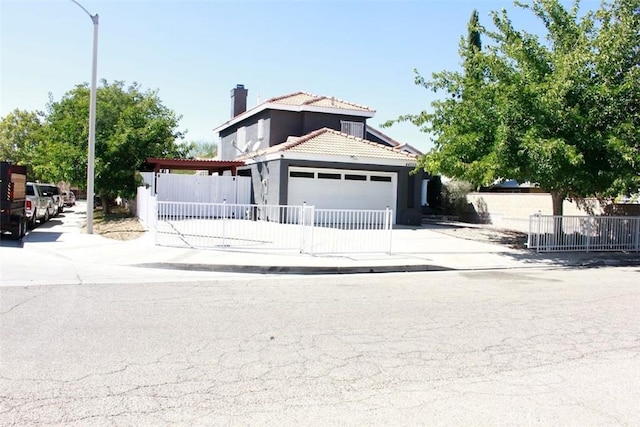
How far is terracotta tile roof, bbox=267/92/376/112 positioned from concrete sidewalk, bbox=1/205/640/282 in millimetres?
12225

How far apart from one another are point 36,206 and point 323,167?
11280mm

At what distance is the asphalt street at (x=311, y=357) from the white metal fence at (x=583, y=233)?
24.7 ft

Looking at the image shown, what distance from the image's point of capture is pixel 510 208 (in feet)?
81.0

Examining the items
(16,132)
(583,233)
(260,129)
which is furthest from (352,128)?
(16,132)

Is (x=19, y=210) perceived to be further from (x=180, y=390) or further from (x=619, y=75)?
(x=619, y=75)

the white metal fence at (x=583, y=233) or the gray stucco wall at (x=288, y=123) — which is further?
the gray stucco wall at (x=288, y=123)

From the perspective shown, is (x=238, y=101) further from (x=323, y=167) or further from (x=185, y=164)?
(x=323, y=167)

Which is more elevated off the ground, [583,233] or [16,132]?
[16,132]

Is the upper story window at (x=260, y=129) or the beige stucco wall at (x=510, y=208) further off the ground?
the upper story window at (x=260, y=129)

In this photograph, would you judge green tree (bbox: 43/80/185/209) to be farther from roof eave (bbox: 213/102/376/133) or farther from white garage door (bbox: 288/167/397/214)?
white garage door (bbox: 288/167/397/214)

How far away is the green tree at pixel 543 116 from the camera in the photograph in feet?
43.2

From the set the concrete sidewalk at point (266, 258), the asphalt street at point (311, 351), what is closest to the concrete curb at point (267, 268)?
the concrete sidewalk at point (266, 258)

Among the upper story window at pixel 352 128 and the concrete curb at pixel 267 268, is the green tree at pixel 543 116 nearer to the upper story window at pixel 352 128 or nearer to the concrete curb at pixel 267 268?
the concrete curb at pixel 267 268

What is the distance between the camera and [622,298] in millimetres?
8758
